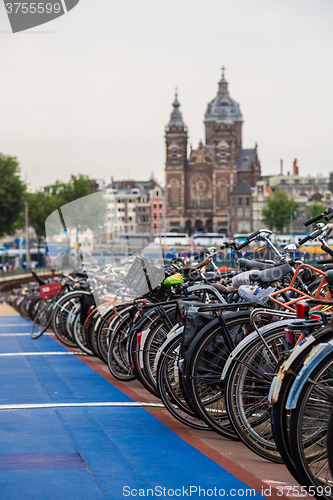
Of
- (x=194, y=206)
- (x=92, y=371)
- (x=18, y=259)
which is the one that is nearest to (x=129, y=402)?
(x=92, y=371)

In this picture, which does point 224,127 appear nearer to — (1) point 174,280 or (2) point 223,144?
(2) point 223,144

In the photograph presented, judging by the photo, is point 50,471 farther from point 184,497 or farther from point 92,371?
point 92,371

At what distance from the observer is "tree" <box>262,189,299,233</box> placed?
123m

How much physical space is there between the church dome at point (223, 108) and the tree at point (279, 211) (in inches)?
1535

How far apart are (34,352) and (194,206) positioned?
14096 centimetres

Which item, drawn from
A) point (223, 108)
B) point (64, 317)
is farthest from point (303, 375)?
point (223, 108)

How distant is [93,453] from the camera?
489cm

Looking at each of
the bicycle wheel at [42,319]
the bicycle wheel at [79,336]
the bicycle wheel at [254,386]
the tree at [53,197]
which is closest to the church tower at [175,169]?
the tree at [53,197]

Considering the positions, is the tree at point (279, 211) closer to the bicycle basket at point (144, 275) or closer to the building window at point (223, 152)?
the building window at point (223, 152)

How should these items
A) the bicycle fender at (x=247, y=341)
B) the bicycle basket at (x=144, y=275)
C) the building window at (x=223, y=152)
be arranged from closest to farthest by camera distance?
the bicycle fender at (x=247, y=341)
the bicycle basket at (x=144, y=275)
the building window at (x=223, y=152)

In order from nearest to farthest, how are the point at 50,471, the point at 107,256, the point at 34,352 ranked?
1. the point at 50,471
2. the point at 107,256
3. the point at 34,352

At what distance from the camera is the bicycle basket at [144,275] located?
24.1 feet

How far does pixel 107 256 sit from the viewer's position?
8.74m

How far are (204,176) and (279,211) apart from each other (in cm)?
3185
